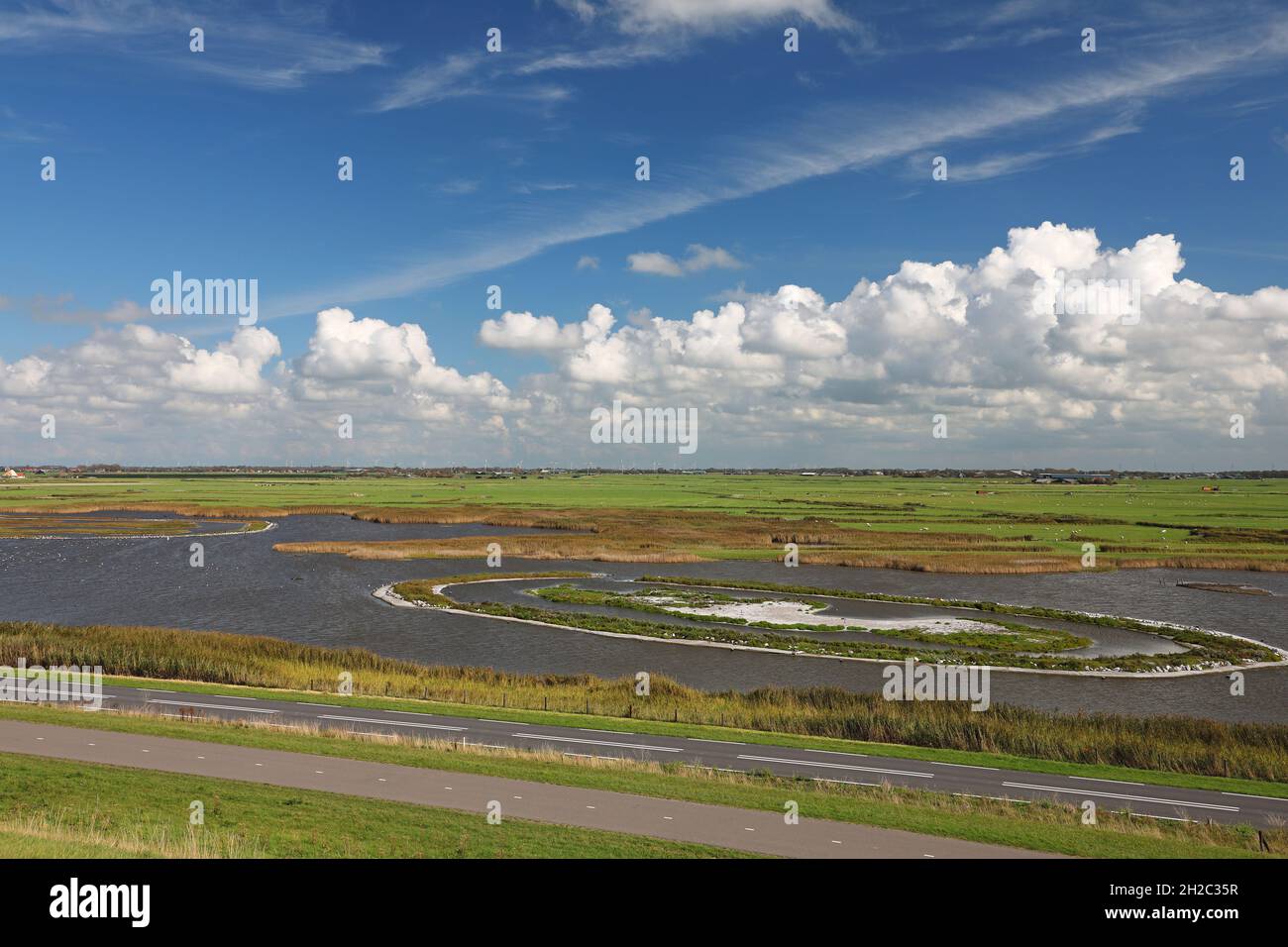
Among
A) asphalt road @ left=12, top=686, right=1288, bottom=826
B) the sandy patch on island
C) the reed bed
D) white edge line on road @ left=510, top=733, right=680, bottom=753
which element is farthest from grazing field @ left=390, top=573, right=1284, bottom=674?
the reed bed

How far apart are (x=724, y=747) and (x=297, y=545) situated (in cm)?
8635

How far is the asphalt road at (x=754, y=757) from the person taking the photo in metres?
23.5

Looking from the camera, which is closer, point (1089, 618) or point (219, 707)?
point (219, 707)

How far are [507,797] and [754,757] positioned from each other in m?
10.2

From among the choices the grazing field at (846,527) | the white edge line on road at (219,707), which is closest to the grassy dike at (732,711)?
the white edge line on road at (219,707)

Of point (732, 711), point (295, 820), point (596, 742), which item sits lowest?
point (732, 711)

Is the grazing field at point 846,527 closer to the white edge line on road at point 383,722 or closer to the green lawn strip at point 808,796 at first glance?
the white edge line on road at point 383,722

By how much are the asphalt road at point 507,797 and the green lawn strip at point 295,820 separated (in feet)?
2.44

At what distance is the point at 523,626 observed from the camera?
60.0 metres

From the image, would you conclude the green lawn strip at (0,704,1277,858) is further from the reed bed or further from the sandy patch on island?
the sandy patch on island

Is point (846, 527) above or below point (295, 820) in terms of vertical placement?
below

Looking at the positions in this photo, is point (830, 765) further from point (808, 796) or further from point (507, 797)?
point (507, 797)

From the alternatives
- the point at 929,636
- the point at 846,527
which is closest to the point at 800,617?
the point at 929,636
